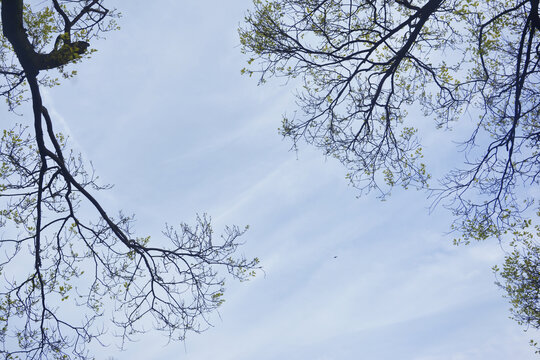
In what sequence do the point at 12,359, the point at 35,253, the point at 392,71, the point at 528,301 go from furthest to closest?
the point at 528,301 → the point at 392,71 → the point at 35,253 → the point at 12,359

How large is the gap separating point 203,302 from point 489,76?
784 cm

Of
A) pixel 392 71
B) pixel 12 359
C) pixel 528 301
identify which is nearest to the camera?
pixel 12 359

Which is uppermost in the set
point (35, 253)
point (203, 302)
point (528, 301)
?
point (35, 253)

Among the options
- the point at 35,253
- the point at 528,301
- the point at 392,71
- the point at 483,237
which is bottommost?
the point at 528,301

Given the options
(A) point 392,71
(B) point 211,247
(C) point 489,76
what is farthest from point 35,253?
(C) point 489,76

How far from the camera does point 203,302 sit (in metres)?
8.23

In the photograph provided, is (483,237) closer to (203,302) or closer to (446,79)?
(446,79)

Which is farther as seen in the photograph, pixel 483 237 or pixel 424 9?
pixel 483 237

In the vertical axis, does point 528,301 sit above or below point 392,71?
below

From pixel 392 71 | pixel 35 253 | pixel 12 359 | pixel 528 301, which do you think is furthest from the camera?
pixel 528 301

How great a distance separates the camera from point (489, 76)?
28.3ft

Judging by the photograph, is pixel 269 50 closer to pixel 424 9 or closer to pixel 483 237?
pixel 424 9

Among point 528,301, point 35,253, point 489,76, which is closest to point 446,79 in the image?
point 489,76

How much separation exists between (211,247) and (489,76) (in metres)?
7.08
